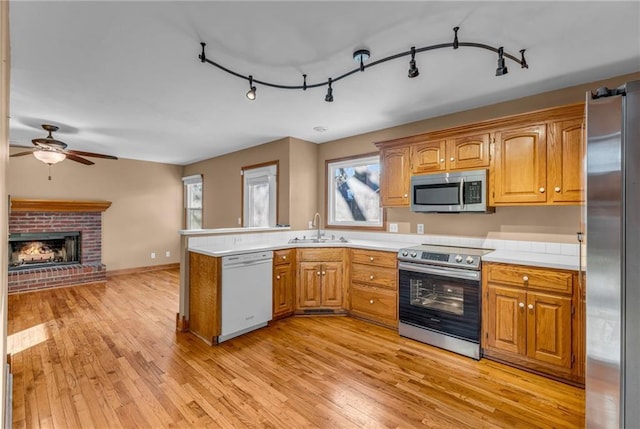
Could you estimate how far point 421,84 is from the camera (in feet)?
8.95

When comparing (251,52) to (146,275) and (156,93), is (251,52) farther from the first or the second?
(146,275)

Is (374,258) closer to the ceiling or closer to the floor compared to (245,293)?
closer to the ceiling

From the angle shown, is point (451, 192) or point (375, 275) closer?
point (451, 192)

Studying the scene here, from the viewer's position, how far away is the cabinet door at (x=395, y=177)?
11.6ft

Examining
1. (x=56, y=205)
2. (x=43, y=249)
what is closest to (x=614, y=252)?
(x=56, y=205)

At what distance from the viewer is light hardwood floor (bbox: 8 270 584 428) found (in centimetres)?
197

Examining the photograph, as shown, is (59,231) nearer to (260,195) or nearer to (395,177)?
(260,195)

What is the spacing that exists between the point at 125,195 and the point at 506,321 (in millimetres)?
6914

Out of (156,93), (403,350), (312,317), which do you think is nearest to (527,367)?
(403,350)

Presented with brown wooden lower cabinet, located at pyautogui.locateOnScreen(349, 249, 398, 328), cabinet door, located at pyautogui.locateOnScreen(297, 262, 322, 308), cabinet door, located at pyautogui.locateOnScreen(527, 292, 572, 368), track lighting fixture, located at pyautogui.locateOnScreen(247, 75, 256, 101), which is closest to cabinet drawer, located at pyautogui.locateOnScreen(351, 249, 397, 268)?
brown wooden lower cabinet, located at pyautogui.locateOnScreen(349, 249, 398, 328)

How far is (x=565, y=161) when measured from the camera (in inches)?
101

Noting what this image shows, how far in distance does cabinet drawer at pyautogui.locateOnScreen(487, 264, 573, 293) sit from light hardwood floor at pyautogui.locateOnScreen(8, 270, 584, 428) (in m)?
0.75

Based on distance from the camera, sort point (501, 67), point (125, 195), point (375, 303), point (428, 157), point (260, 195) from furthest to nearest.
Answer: point (125, 195), point (260, 195), point (375, 303), point (428, 157), point (501, 67)

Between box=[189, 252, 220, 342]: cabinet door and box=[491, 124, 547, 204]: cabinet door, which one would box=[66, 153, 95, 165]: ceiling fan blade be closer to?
box=[189, 252, 220, 342]: cabinet door
